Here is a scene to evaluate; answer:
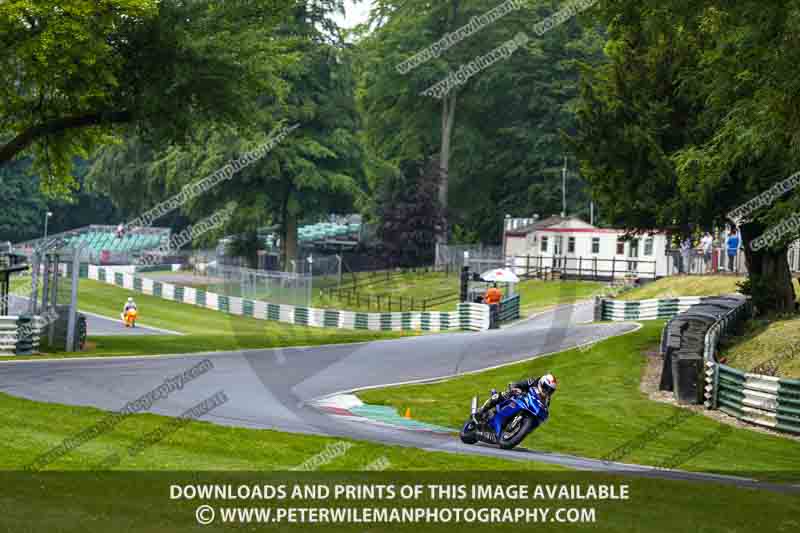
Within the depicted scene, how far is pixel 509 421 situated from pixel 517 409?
32 centimetres

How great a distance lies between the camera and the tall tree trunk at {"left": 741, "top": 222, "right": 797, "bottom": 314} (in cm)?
3434

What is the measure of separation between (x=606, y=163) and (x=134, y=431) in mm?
22185

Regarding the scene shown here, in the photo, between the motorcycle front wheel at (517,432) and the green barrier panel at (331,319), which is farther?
the green barrier panel at (331,319)

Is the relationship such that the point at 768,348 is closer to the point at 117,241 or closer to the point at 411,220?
the point at 411,220

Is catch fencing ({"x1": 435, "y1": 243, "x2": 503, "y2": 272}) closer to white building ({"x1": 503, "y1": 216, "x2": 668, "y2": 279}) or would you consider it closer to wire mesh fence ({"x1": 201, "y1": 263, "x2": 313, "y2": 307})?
Answer: white building ({"x1": 503, "y1": 216, "x2": 668, "y2": 279})

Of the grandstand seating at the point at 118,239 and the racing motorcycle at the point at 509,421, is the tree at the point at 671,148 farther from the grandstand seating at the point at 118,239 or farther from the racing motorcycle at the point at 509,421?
the grandstand seating at the point at 118,239

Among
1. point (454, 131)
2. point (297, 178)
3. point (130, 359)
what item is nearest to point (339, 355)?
point (130, 359)

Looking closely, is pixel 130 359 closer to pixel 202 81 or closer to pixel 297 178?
pixel 202 81

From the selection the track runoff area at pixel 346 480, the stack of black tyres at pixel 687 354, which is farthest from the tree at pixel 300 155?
the track runoff area at pixel 346 480

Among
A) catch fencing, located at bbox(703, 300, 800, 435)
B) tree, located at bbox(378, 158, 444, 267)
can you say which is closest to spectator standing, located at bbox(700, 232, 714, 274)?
tree, located at bbox(378, 158, 444, 267)

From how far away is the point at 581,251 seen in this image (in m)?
68.2

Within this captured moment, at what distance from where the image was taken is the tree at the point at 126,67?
89.8 feet

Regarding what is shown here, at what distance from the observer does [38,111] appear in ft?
102

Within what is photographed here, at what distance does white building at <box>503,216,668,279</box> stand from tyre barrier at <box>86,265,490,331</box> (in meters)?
18.3
